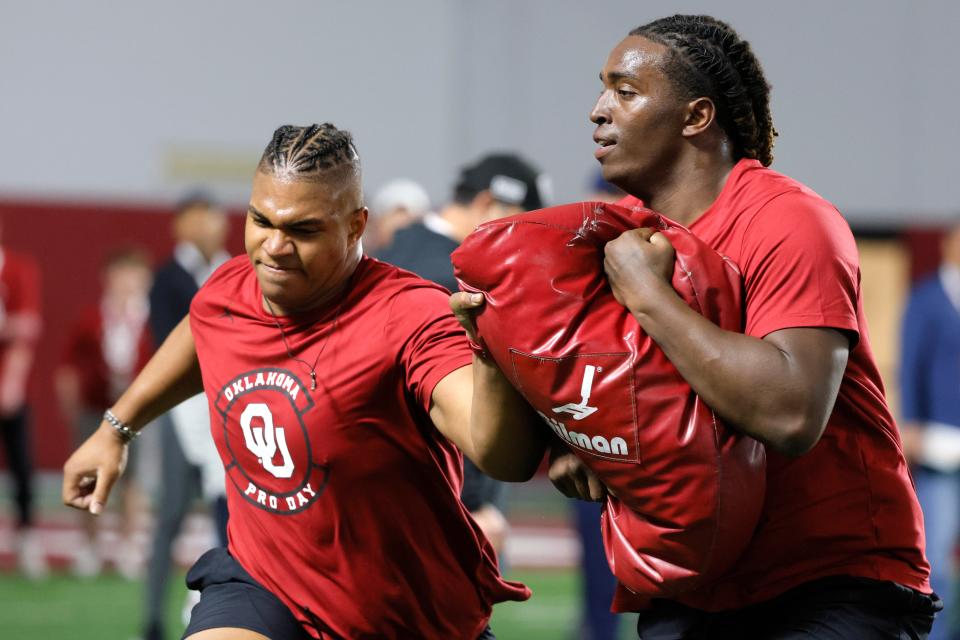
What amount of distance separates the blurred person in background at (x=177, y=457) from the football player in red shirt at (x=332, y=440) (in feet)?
10.3

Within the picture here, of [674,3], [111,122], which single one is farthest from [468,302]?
[674,3]

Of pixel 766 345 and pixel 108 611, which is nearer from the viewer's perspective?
pixel 766 345

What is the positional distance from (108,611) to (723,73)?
6.35 m

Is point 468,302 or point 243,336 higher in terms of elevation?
point 468,302

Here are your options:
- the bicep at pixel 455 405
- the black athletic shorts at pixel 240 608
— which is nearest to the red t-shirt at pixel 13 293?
the black athletic shorts at pixel 240 608

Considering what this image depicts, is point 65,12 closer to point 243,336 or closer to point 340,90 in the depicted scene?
point 340,90

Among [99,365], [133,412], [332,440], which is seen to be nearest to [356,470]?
[332,440]

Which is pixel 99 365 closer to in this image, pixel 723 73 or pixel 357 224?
pixel 357 224

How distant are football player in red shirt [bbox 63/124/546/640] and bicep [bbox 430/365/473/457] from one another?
108 millimetres

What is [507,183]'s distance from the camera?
4.99m

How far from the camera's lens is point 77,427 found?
10438 millimetres

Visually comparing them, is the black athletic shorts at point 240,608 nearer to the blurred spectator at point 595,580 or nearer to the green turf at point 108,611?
the blurred spectator at point 595,580

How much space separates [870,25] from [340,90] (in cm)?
626

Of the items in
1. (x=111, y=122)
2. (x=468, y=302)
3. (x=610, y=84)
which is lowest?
(x=111, y=122)
